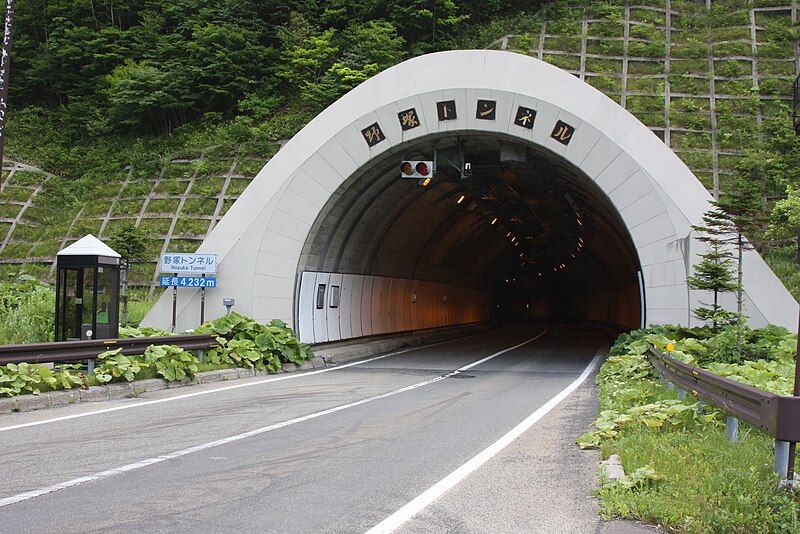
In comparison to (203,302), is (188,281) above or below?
above

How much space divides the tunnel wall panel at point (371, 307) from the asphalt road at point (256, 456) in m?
6.29

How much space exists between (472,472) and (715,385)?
2564mm

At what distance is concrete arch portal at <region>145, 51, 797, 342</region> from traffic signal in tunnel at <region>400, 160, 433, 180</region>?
791 mm

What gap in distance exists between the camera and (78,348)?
12398 millimetres

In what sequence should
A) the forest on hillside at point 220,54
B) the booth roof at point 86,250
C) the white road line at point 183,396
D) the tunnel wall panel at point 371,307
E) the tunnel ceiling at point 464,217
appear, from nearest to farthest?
1. the white road line at point 183,396
2. the booth roof at point 86,250
3. the tunnel ceiling at point 464,217
4. the tunnel wall panel at point 371,307
5. the forest on hillside at point 220,54

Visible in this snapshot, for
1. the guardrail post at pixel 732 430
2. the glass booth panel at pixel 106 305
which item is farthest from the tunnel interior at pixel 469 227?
the guardrail post at pixel 732 430

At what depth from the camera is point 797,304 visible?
16703 millimetres

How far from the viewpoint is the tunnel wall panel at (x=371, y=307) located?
20.8m

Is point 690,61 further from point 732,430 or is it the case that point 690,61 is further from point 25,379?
point 25,379

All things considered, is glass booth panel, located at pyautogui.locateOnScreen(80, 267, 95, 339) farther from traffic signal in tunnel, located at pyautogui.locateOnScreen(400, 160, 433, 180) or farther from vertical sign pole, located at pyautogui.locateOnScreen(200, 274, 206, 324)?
traffic signal in tunnel, located at pyautogui.locateOnScreen(400, 160, 433, 180)

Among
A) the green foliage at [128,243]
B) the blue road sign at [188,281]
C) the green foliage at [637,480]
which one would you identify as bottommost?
the green foliage at [637,480]

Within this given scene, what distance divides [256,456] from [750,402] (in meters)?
4.80

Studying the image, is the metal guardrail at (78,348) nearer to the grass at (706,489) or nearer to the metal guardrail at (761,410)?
the grass at (706,489)

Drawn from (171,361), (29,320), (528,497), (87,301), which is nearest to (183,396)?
(171,361)
